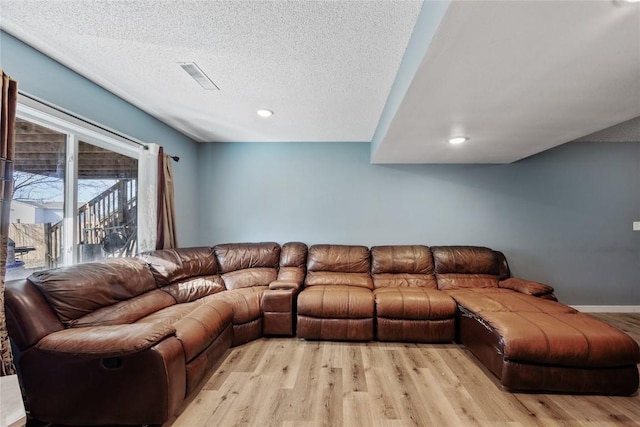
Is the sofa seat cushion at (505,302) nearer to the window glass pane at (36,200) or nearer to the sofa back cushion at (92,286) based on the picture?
the sofa back cushion at (92,286)

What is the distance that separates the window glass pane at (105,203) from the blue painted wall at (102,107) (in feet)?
1.04

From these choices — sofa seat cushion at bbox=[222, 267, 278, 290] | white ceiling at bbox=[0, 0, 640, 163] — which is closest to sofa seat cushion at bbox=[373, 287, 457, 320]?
sofa seat cushion at bbox=[222, 267, 278, 290]

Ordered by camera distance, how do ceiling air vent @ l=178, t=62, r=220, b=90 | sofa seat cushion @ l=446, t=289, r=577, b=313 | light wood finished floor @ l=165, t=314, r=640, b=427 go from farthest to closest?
sofa seat cushion @ l=446, t=289, r=577, b=313
ceiling air vent @ l=178, t=62, r=220, b=90
light wood finished floor @ l=165, t=314, r=640, b=427

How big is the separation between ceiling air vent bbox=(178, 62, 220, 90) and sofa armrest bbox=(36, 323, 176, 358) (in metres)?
1.81

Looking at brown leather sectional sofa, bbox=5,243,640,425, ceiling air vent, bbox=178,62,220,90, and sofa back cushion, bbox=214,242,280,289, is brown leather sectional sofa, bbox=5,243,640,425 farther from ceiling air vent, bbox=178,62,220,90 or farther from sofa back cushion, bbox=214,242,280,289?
ceiling air vent, bbox=178,62,220,90

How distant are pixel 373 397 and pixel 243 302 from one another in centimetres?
148

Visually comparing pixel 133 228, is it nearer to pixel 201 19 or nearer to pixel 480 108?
pixel 201 19

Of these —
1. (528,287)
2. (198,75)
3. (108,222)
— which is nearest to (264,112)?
(198,75)

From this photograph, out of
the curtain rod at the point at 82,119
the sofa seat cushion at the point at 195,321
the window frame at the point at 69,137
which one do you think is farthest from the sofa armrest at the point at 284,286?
the curtain rod at the point at 82,119

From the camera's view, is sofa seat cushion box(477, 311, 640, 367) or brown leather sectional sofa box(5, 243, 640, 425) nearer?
brown leather sectional sofa box(5, 243, 640, 425)

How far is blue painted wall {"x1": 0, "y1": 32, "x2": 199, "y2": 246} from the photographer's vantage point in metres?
1.68

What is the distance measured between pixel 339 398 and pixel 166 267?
6.73 ft

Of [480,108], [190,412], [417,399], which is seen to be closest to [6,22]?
[190,412]

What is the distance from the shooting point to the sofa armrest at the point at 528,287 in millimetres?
2788
